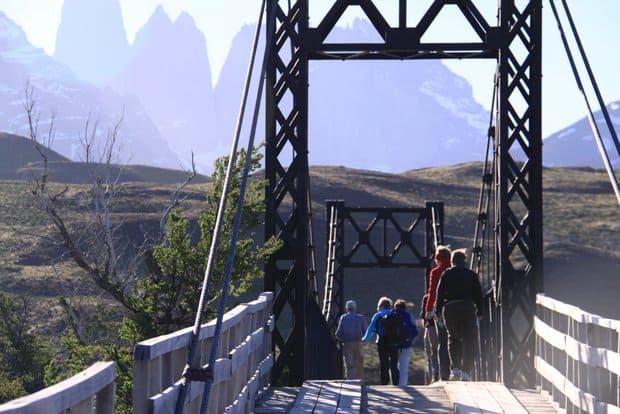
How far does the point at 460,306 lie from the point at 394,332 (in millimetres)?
4314

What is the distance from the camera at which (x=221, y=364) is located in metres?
9.41

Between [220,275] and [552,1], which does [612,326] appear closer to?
[552,1]

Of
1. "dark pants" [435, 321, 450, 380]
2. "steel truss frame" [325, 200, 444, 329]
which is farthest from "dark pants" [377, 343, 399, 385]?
"steel truss frame" [325, 200, 444, 329]

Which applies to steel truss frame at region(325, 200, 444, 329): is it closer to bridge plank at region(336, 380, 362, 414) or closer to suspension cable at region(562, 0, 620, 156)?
bridge plank at region(336, 380, 362, 414)

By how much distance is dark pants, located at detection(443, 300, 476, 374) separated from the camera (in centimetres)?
1473

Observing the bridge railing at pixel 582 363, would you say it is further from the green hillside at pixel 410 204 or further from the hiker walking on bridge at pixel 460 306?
the green hillside at pixel 410 204

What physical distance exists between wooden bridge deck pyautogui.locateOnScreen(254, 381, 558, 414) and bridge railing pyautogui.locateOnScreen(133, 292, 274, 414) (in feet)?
1.20

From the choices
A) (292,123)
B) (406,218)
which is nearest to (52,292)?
(406,218)

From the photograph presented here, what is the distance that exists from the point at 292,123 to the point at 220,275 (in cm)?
330

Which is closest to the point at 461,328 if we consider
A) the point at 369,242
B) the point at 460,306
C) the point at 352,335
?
the point at 460,306

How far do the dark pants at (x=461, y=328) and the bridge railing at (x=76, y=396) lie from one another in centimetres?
935

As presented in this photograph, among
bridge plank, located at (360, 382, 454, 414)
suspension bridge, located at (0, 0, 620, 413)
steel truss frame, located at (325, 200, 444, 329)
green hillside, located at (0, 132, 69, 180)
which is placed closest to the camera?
suspension bridge, located at (0, 0, 620, 413)

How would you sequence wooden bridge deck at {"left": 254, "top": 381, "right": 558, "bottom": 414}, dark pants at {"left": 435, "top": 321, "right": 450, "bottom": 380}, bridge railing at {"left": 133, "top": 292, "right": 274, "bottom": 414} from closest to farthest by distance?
bridge railing at {"left": 133, "top": 292, "right": 274, "bottom": 414}
wooden bridge deck at {"left": 254, "top": 381, "right": 558, "bottom": 414}
dark pants at {"left": 435, "top": 321, "right": 450, "bottom": 380}

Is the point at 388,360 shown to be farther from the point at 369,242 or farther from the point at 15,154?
the point at 15,154
